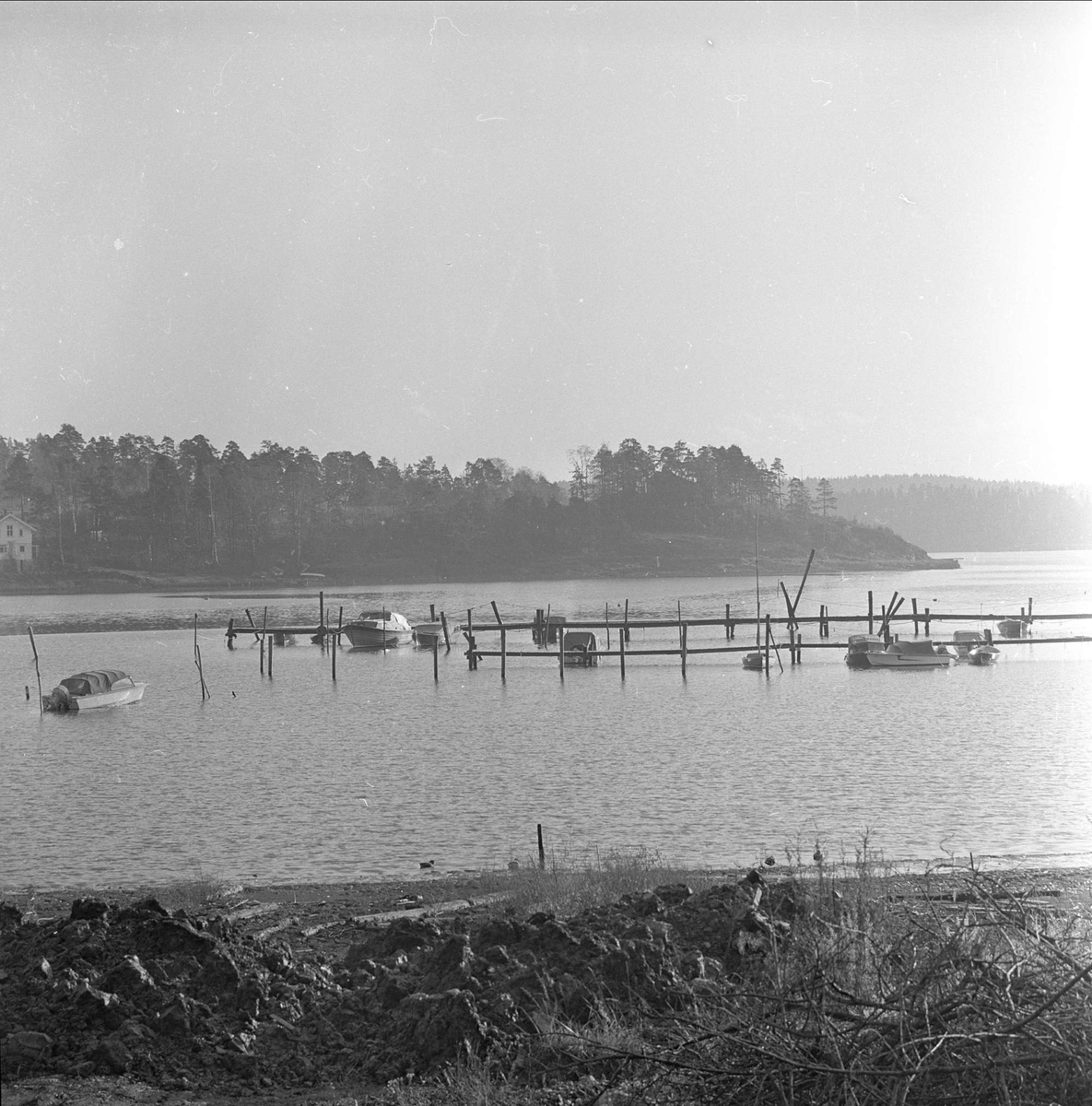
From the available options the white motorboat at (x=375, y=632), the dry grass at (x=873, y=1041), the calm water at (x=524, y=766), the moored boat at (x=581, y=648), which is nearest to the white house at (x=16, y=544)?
the white motorboat at (x=375, y=632)

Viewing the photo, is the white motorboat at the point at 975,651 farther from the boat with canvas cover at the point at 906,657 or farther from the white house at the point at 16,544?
the white house at the point at 16,544

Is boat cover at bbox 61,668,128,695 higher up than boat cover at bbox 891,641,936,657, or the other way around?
boat cover at bbox 61,668,128,695

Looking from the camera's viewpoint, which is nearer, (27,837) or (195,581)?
(27,837)

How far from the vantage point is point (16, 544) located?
5630 inches

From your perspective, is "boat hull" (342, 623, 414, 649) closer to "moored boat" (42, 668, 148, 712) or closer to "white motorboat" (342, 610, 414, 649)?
"white motorboat" (342, 610, 414, 649)

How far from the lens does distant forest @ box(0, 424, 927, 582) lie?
6206 inches

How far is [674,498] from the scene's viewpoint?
185500 mm

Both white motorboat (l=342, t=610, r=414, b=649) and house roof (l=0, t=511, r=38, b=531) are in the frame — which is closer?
white motorboat (l=342, t=610, r=414, b=649)

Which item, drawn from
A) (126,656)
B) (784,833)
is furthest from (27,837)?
(126,656)

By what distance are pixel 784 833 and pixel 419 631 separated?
57118 mm

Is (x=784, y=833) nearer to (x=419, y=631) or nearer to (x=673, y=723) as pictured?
(x=673, y=723)

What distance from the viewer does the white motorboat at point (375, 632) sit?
2876 inches

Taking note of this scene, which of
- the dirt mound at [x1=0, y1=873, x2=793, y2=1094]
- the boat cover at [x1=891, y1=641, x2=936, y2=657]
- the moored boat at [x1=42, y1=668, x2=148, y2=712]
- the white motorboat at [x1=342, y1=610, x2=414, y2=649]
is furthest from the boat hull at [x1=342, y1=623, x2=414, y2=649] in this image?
the dirt mound at [x1=0, y1=873, x2=793, y2=1094]

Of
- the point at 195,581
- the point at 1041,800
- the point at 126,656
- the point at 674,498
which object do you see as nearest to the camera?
the point at 1041,800
